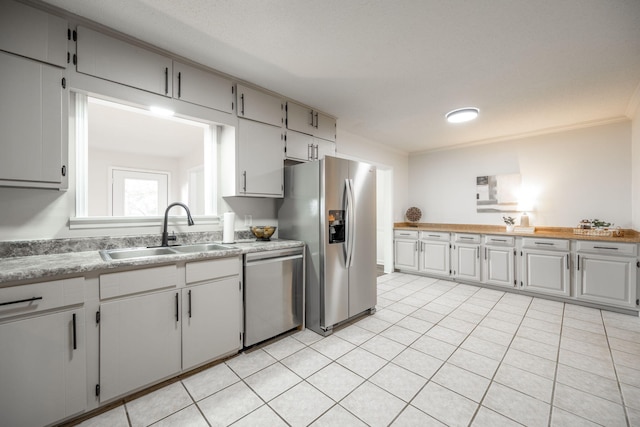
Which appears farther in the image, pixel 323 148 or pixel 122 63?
pixel 323 148

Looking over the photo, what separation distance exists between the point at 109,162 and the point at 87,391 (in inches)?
69.2

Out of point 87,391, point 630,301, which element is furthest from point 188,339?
point 630,301

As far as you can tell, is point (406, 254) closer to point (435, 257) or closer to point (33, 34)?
point (435, 257)

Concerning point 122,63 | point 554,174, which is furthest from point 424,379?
point 554,174

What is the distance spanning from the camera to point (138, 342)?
65.3 inches

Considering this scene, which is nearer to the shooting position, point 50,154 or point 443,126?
point 50,154

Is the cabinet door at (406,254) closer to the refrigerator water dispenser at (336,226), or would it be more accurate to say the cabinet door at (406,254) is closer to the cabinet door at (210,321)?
the refrigerator water dispenser at (336,226)

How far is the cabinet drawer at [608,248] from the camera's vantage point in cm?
300

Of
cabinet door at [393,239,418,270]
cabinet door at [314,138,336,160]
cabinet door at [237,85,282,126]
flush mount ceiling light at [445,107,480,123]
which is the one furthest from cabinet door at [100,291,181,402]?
cabinet door at [393,239,418,270]

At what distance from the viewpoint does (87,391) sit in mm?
1484

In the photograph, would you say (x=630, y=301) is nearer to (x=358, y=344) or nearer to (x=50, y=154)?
(x=358, y=344)

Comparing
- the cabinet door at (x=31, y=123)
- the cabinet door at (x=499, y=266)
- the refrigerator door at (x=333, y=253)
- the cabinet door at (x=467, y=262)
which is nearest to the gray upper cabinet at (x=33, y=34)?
the cabinet door at (x=31, y=123)

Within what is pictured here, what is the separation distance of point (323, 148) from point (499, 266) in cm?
325

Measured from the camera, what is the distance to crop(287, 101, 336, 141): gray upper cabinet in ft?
10.1
